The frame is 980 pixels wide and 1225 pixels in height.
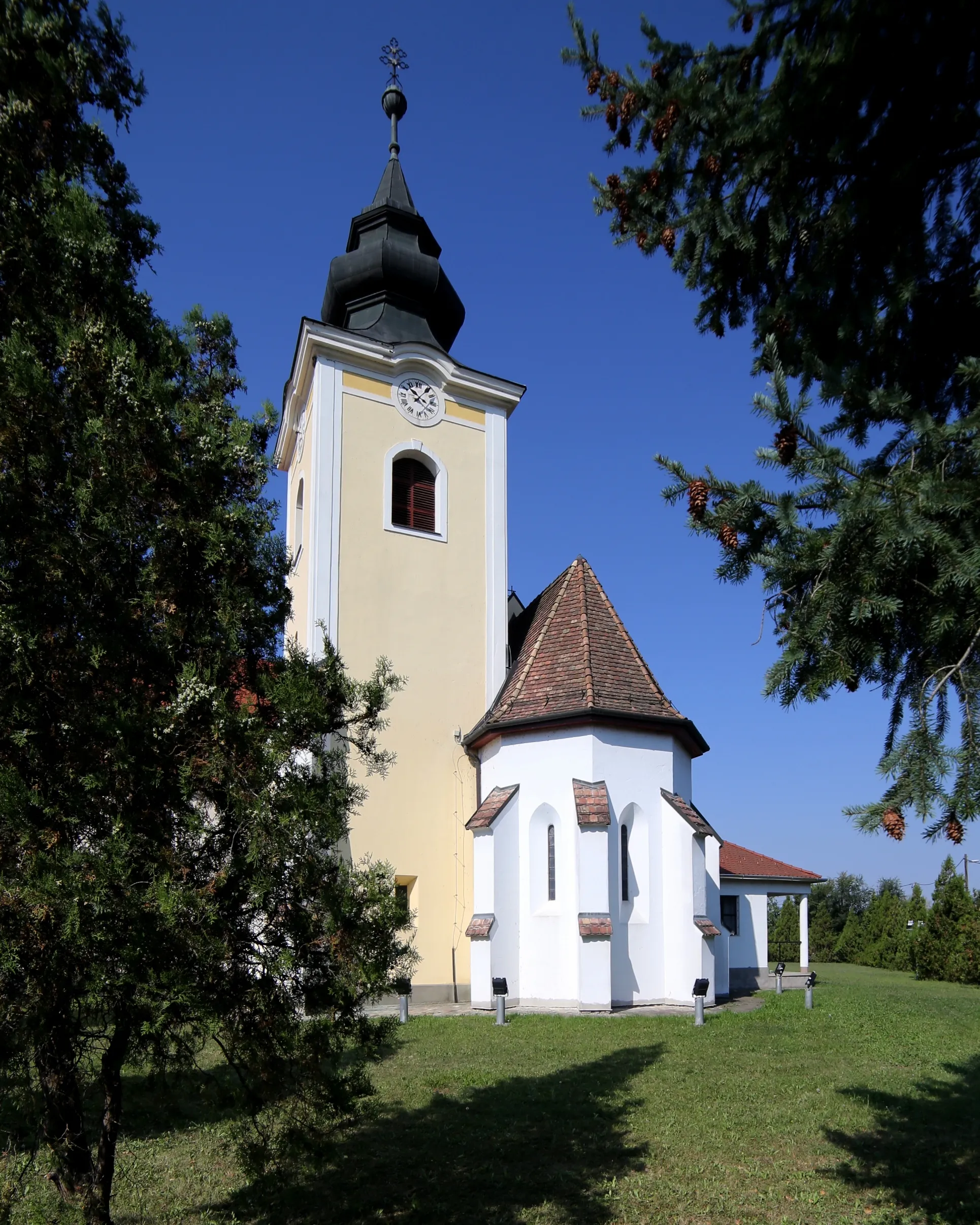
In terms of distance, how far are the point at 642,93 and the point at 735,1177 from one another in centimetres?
679

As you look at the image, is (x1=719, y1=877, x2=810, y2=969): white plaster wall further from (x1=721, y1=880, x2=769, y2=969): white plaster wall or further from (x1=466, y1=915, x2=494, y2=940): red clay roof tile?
(x1=466, y1=915, x2=494, y2=940): red clay roof tile

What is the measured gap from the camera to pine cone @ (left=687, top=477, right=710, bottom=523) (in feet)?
13.2

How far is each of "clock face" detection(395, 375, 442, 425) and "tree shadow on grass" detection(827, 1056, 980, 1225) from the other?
48.7 ft

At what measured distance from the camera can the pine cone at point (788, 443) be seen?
383 centimetres

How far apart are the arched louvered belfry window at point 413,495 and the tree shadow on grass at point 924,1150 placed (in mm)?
13452

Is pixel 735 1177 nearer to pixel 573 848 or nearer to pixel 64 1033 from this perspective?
pixel 64 1033

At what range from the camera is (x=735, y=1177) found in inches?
261

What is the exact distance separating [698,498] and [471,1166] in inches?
214

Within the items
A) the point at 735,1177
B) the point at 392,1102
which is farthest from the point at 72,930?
the point at 392,1102

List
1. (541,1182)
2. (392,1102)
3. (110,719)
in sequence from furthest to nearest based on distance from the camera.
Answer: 1. (392,1102)
2. (541,1182)
3. (110,719)

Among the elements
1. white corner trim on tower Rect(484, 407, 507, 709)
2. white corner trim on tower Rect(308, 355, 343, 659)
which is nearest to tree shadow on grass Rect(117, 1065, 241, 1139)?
white corner trim on tower Rect(308, 355, 343, 659)

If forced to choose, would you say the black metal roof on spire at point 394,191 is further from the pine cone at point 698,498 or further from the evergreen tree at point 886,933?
the evergreen tree at point 886,933

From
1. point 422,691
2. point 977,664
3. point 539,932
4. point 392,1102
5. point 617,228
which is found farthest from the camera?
point 422,691

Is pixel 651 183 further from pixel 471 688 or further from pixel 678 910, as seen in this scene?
pixel 471 688
